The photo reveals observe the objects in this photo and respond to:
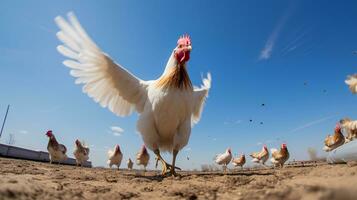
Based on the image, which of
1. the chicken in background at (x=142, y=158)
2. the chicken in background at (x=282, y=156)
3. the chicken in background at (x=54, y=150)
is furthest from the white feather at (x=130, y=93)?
the chicken in background at (x=282, y=156)

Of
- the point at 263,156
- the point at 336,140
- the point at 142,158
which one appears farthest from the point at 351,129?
the point at 142,158

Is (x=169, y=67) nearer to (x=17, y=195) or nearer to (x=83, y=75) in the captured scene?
(x=83, y=75)

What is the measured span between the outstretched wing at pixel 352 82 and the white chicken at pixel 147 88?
6822mm

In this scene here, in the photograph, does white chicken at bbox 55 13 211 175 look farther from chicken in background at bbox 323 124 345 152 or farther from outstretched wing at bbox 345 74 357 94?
chicken in background at bbox 323 124 345 152

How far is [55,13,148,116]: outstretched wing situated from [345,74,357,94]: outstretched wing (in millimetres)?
8437

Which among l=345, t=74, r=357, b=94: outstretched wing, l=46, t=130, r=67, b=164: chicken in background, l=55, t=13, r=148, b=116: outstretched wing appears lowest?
l=46, t=130, r=67, b=164: chicken in background

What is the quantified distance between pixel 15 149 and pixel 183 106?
49.1 feet

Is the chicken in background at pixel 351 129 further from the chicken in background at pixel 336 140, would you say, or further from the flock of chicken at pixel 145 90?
the flock of chicken at pixel 145 90

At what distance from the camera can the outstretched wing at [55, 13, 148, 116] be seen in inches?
236

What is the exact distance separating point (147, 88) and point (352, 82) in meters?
8.50

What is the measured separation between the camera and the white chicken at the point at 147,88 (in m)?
5.59

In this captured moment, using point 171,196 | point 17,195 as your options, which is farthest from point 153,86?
point 17,195

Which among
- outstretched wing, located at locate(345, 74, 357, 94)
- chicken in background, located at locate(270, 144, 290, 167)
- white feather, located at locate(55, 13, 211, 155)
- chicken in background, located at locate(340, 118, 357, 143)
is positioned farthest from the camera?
chicken in background, located at locate(270, 144, 290, 167)

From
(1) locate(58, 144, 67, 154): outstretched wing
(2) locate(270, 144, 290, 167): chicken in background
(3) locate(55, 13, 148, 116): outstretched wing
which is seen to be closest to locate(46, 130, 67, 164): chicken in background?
(1) locate(58, 144, 67, 154): outstretched wing
